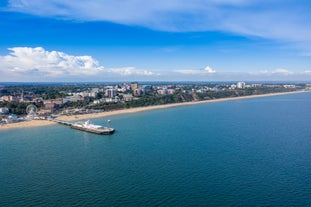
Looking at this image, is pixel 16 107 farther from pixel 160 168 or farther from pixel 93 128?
pixel 160 168

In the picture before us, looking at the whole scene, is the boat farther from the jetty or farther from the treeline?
the treeline

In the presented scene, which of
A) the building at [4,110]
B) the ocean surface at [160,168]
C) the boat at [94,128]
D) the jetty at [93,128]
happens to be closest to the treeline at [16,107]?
the building at [4,110]

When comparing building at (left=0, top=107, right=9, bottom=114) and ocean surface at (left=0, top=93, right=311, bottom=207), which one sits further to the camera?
building at (left=0, top=107, right=9, bottom=114)

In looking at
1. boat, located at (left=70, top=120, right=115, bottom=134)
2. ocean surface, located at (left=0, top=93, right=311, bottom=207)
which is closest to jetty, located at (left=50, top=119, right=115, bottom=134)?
boat, located at (left=70, top=120, right=115, bottom=134)

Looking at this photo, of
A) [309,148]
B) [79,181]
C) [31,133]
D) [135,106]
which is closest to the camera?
[79,181]

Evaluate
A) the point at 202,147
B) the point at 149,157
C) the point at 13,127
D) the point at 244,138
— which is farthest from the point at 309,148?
the point at 13,127

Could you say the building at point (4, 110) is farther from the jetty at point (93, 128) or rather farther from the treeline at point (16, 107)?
the jetty at point (93, 128)

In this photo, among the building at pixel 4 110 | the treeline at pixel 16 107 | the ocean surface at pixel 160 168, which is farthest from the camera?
the treeline at pixel 16 107

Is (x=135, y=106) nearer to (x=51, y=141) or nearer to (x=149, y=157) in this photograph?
(x=51, y=141)
